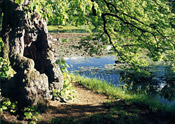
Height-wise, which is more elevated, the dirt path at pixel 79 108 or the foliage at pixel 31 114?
the foliage at pixel 31 114

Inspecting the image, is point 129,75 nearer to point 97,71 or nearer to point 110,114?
point 97,71

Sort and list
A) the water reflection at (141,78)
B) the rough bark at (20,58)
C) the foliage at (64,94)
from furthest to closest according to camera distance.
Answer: the water reflection at (141,78)
the foliage at (64,94)
the rough bark at (20,58)

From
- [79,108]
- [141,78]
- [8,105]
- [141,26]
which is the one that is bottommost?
[141,78]

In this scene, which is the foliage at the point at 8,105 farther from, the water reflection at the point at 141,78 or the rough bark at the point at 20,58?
the water reflection at the point at 141,78

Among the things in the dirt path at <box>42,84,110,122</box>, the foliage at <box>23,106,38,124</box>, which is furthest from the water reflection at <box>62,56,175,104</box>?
the foliage at <box>23,106,38,124</box>

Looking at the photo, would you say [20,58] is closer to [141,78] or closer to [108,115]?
[108,115]

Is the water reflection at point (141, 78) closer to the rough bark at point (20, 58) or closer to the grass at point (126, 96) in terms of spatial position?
the grass at point (126, 96)

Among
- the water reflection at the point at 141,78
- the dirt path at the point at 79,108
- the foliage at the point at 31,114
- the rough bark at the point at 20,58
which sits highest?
the rough bark at the point at 20,58

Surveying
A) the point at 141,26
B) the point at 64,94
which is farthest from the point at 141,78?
the point at 64,94

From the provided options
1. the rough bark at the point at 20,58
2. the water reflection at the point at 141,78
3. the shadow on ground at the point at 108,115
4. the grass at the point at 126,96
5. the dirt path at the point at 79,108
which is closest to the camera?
the rough bark at the point at 20,58

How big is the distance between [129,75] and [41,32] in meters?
7.71

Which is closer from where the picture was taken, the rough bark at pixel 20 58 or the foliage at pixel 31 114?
the foliage at pixel 31 114

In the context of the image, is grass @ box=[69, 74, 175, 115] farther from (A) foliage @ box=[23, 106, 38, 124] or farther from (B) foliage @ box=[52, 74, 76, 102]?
(A) foliage @ box=[23, 106, 38, 124]

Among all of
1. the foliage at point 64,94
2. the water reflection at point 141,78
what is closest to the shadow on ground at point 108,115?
the foliage at point 64,94
